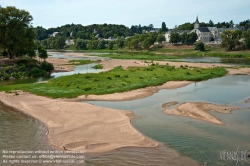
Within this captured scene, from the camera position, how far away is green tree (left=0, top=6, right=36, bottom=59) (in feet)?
168

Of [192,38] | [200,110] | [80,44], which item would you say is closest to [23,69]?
[200,110]

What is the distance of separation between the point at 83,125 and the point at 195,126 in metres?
8.41

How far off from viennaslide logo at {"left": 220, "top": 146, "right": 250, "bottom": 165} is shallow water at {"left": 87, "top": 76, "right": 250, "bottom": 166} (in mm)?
252

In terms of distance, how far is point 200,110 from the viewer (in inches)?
901

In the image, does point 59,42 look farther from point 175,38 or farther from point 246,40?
point 246,40

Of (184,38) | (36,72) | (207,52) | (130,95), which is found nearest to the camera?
(130,95)

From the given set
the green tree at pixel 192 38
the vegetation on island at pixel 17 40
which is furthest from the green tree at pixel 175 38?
the vegetation on island at pixel 17 40

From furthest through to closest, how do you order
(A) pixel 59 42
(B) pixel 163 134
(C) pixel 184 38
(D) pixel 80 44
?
(A) pixel 59 42
(D) pixel 80 44
(C) pixel 184 38
(B) pixel 163 134

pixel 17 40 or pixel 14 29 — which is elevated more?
pixel 14 29

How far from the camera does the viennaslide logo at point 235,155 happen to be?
13.6m

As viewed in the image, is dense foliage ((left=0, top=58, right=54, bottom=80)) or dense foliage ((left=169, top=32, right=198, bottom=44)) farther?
dense foliage ((left=169, top=32, right=198, bottom=44))

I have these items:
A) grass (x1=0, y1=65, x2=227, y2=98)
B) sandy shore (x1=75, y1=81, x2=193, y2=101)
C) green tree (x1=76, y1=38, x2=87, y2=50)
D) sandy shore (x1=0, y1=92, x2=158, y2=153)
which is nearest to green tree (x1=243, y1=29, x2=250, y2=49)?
grass (x1=0, y1=65, x2=227, y2=98)

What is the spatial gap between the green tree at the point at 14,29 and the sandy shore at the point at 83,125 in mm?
28181

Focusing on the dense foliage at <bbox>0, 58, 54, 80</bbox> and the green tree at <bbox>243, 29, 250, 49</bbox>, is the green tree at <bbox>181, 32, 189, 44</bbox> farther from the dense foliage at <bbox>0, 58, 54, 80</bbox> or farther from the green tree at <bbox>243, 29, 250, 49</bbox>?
the dense foliage at <bbox>0, 58, 54, 80</bbox>
